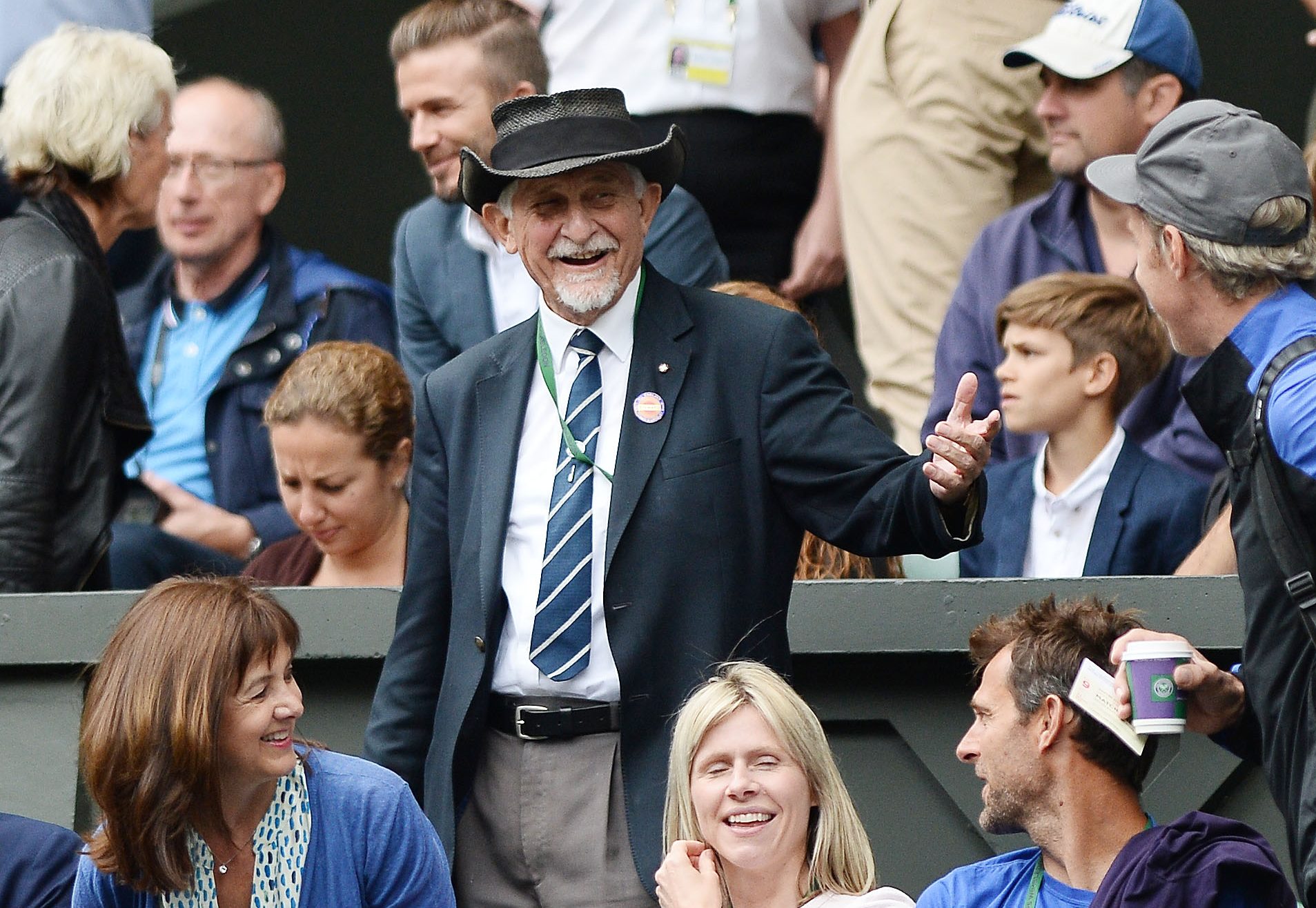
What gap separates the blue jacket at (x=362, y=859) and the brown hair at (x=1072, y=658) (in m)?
1.09

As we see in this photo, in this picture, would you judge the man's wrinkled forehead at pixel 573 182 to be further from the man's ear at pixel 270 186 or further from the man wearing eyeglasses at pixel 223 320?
the man's ear at pixel 270 186

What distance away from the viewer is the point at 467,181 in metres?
4.04

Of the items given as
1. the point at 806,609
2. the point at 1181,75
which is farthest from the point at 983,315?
the point at 806,609

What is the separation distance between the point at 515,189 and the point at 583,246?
206 millimetres

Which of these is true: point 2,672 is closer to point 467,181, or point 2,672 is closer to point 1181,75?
point 467,181

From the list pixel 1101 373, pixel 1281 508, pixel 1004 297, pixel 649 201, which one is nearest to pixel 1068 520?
pixel 1101 373

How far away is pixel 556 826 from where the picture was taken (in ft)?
12.4

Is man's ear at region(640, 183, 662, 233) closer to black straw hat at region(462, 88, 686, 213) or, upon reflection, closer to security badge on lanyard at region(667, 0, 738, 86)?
black straw hat at region(462, 88, 686, 213)

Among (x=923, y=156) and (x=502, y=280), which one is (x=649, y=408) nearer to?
(x=502, y=280)

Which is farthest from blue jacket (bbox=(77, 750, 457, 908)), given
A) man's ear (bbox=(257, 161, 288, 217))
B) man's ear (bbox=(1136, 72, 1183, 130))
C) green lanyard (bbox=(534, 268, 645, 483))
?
man's ear (bbox=(257, 161, 288, 217))

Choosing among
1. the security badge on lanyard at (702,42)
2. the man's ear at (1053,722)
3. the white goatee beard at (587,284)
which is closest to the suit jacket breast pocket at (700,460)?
the white goatee beard at (587,284)

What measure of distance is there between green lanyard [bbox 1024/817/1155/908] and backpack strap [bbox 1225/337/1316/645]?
681 millimetres

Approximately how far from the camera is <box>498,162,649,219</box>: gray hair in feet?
13.2

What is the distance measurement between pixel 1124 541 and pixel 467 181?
1715 mm
